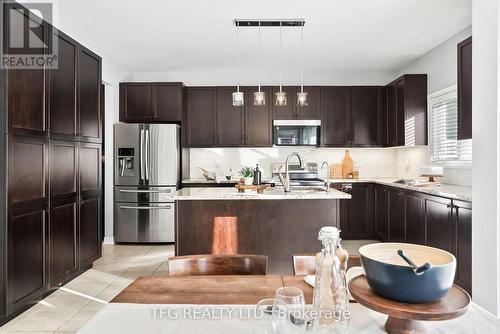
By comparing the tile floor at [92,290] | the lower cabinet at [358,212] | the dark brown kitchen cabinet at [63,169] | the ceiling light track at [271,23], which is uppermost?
the ceiling light track at [271,23]

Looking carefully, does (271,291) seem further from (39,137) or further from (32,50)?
(32,50)

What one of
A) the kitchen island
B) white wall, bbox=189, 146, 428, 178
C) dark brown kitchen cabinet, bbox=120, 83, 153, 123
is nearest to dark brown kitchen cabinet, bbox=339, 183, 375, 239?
white wall, bbox=189, 146, 428, 178

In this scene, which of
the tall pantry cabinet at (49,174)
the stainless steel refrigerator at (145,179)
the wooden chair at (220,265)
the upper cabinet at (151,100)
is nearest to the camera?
the wooden chair at (220,265)

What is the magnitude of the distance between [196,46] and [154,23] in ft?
2.83

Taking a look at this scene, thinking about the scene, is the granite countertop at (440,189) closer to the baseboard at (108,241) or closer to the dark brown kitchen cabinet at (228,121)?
the dark brown kitchen cabinet at (228,121)

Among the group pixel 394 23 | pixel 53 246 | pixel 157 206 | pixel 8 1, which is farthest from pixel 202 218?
pixel 394 23

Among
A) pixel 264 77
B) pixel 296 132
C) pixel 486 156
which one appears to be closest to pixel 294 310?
pixel 486 156

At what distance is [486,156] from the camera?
2.29m

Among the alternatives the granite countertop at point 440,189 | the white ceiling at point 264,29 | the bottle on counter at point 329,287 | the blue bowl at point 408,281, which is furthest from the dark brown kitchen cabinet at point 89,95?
the blue bowl at point 408,281

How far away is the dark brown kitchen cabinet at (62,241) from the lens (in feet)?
10.1

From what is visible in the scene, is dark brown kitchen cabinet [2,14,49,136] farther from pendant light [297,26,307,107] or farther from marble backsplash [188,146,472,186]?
marble backsplash [188,146,472,186]

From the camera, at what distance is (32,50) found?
2.81 meters

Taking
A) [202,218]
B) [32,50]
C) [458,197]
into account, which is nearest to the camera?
[32,50]

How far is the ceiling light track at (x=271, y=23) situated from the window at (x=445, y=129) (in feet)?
6.50
